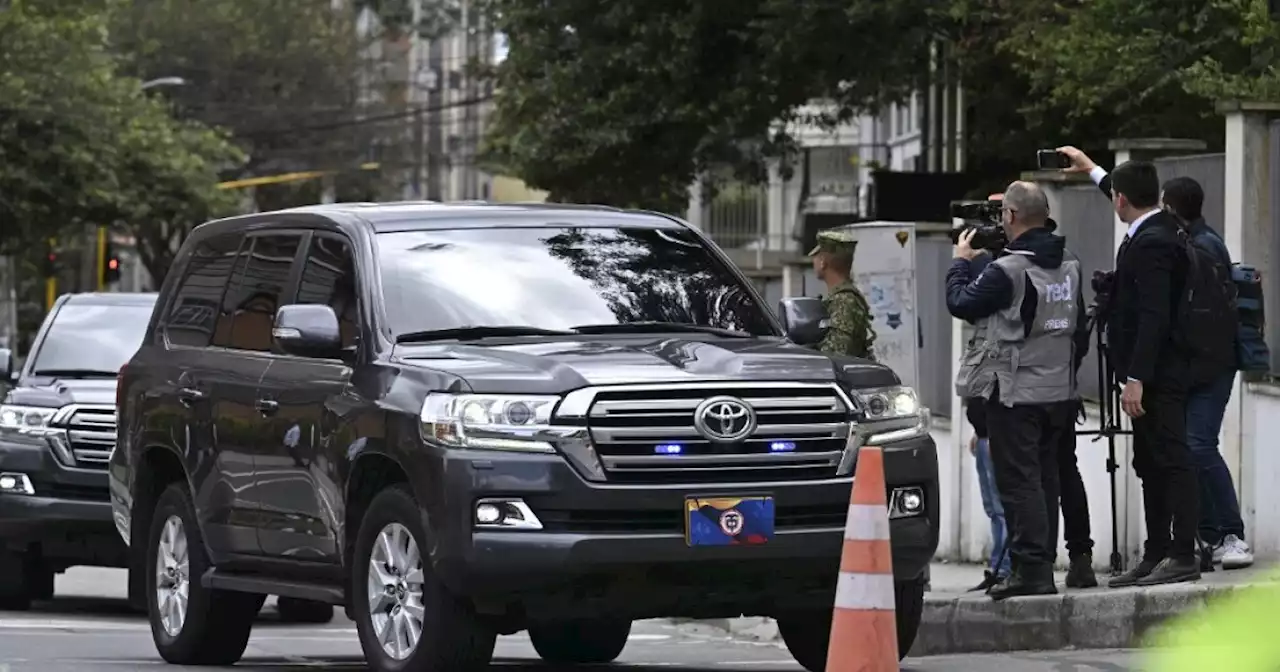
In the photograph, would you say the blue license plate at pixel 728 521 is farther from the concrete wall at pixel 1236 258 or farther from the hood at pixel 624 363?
the concrete wall at pixel 1236 258

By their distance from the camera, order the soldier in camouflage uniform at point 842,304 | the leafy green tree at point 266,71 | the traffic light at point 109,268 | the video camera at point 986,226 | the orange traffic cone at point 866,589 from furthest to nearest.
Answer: the leafy green tree at point 266,71 < the traffic light at point 109,268 < the soldier in camouflage uniform at point 842,304 < the video camera at point 986,226 < the orange traffic cone at point 866,589

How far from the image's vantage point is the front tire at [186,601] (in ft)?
31.3

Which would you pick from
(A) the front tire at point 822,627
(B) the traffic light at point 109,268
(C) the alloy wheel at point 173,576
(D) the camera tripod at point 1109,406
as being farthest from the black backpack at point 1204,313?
(B) the traffic light at point 109,268

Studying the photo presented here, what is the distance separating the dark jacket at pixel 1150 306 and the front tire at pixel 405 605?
10.7 ft

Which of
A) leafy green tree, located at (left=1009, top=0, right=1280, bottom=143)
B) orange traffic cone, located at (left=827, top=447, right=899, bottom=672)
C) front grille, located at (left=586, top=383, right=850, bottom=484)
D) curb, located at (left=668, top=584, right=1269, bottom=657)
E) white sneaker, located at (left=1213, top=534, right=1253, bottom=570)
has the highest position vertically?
leafy green tree, located at (left=1009, top=0, right=1280, bottom=143)

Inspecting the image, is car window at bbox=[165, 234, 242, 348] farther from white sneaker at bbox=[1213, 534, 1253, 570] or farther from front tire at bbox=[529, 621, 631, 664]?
white sneaker at bbox=[1213, 534, 1253, 570]

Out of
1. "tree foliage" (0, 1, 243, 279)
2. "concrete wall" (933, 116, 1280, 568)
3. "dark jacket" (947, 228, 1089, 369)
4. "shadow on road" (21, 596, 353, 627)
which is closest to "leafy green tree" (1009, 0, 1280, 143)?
"concrete wall" (933, 116, 1280, 568)

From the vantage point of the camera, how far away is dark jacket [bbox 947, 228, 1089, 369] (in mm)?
9758

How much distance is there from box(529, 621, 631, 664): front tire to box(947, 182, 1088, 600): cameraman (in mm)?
1672

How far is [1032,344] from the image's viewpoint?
985 centimetres

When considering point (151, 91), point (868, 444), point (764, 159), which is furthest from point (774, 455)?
point (151, 91)

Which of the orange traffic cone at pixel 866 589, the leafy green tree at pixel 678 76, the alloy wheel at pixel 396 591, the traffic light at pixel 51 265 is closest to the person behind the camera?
the orange traffic cone at pixel 866 589

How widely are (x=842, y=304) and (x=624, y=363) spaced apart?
3.39 m

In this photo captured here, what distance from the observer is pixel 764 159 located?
32.4 meters
